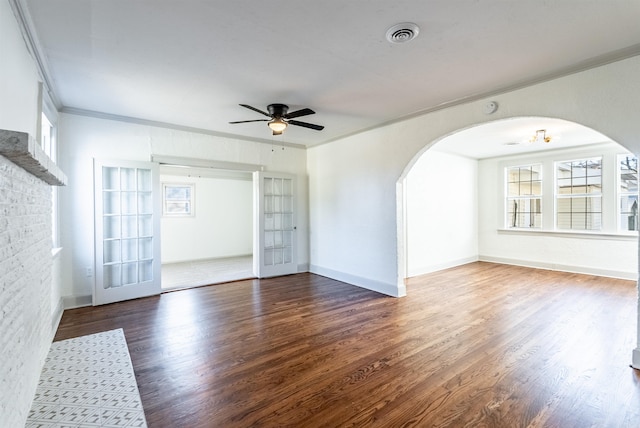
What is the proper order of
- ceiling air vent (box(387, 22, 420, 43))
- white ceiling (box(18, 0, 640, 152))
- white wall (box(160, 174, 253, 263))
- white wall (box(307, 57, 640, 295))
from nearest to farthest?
white ceiling (box(18, 0, 640, 152)) < ceiling air vent (box(387, 22, 420, 43)) < white wall (box(307, 57, 640, 295)) < white wall (box(160, 174, 253, 263))

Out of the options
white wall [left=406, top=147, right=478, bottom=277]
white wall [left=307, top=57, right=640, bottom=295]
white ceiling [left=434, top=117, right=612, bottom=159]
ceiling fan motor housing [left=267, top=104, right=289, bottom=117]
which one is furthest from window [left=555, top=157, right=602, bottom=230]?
ceiling fan motor housing [left=267, top=104, right=289, bottom=117]

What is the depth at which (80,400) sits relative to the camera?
2047 mm

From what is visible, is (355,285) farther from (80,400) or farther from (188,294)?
(80,400)

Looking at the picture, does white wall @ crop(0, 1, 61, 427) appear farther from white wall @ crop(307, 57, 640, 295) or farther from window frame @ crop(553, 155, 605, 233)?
window frame @ crop(553, 155, 605, 233)

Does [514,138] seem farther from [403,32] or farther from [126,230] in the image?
[126,230]

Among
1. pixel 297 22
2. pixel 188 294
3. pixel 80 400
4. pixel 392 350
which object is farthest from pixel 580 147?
pixel 80 400

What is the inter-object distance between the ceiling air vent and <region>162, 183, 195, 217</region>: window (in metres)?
6.64

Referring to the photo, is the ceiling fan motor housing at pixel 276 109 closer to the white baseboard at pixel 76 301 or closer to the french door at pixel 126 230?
the french door at pixel 126 230

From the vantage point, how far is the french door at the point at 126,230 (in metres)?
4.04

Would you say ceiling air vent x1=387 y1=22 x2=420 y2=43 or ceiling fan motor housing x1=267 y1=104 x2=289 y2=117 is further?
ceiling fan motor housing x1=267 y1=104 x2=289 y2=117

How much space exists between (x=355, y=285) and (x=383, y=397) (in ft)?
9.80

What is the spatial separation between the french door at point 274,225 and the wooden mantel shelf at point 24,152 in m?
3.62

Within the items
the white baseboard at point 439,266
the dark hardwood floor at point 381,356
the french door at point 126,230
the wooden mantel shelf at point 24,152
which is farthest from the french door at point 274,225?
the wooden mantel shelf at point 24,152

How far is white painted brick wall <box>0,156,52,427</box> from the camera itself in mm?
1445
